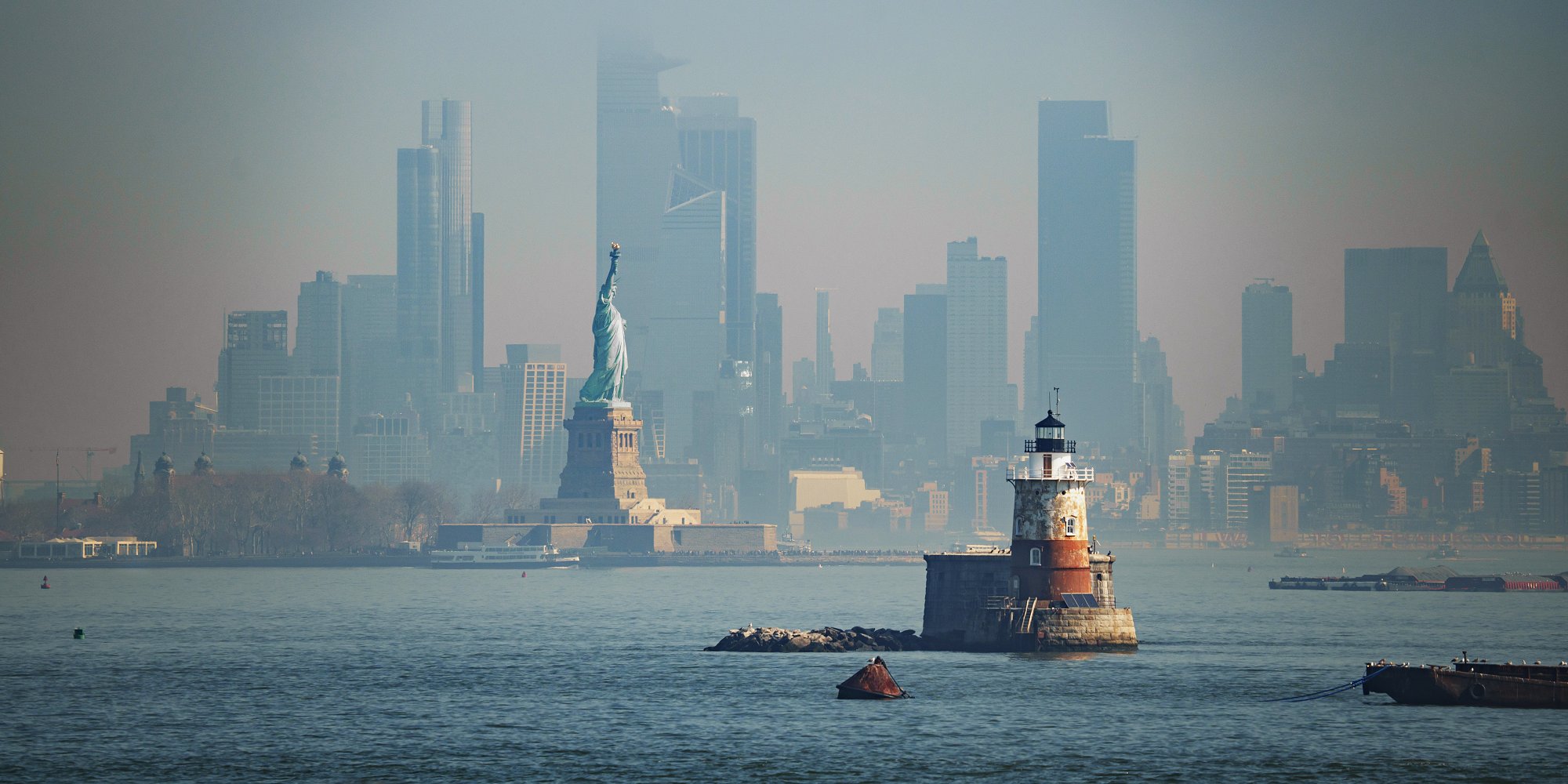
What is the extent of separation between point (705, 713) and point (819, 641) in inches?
991

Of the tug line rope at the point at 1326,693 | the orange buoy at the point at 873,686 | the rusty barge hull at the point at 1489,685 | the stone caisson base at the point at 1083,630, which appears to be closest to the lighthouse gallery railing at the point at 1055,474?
the stone caisson base at the point at 1083,630

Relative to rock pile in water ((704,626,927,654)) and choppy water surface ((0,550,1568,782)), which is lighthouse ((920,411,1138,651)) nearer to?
choppy water surface ((0,550,1568,782))

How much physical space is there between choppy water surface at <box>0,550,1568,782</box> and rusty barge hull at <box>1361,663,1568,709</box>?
91 centimetres

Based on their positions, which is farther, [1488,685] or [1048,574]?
[1048,574]

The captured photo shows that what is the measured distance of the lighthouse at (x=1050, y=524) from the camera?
10856 cm

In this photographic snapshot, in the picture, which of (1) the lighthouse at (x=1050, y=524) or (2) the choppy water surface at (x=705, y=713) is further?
(1) the lighthouse at (x=1050, y=524)

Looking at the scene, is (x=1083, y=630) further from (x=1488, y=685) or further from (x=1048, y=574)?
(x=1488, y=685)

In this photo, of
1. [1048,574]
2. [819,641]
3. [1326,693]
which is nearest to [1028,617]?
[1048,574]

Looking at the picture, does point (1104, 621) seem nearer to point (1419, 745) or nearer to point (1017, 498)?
point (1017, 498)

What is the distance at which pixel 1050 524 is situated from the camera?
10875 cm

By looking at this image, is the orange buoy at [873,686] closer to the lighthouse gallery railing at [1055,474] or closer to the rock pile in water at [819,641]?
Answer: the lighthouse gallery railing at [1055,474]

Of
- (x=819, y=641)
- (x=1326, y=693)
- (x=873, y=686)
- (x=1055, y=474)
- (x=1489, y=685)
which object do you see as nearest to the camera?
(x=1489, y=685)

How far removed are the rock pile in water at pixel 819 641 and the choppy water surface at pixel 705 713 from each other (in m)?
1.22

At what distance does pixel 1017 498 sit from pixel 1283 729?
761 inches
